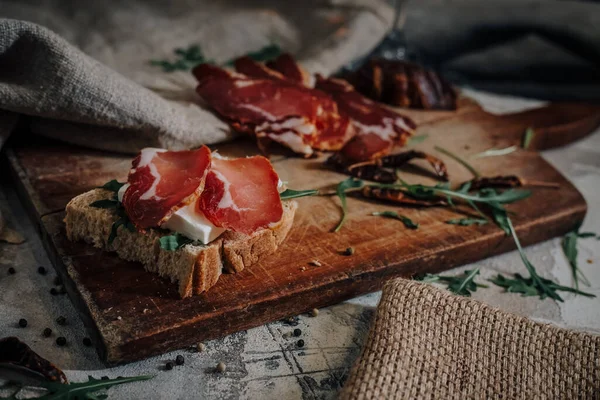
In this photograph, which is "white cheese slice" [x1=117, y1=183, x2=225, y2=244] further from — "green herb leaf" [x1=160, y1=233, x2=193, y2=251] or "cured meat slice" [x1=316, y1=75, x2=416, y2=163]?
"cured meat slice" [x1=316, y1=75, x2=416, y2=163]

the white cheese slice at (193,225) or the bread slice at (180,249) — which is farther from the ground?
the white cheese slice at (193,225)

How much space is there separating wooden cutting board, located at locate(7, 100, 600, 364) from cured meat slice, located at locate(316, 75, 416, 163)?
16 cm

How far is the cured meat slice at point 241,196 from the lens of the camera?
2342mm

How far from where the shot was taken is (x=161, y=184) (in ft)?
7.79

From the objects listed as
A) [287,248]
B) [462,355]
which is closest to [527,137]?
[287,248]

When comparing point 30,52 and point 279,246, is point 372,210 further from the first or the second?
point 30,52

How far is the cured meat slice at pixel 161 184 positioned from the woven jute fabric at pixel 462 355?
76cm

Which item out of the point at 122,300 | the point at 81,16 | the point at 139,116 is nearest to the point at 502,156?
the point at 139,116

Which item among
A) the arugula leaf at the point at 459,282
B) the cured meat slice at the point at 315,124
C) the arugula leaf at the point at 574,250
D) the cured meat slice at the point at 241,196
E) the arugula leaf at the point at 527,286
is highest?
the cured meat slice at the point at 241,196

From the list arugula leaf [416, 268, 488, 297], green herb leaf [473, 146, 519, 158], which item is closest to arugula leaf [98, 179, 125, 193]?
arugula leaf [416, 268, 488, 297]

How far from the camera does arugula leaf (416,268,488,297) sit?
2623mm

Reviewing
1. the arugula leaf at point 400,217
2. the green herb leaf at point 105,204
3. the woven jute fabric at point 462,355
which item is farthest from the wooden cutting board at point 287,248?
the woven jute fabric at point 462,355

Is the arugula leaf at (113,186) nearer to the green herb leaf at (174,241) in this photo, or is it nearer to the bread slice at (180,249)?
the bread slice at (180,249)

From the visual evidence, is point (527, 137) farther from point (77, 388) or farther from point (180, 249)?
point (77, 388)
